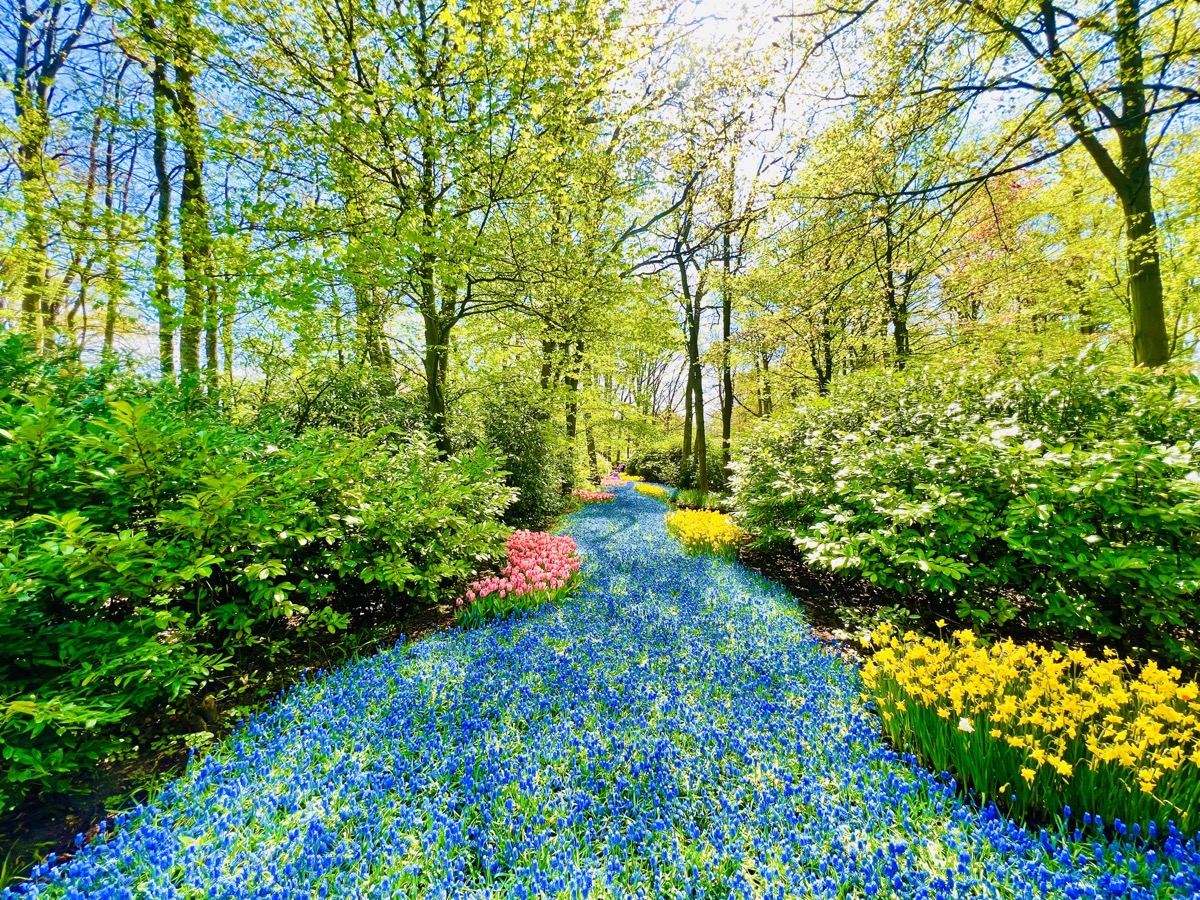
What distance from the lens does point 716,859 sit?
1.68 metres

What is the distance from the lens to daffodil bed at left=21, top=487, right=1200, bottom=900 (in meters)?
1.52

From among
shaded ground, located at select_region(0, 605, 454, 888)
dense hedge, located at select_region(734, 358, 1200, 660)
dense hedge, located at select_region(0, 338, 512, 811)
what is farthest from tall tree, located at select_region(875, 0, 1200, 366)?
shaded ground, located at select_region(0, 605, 454, 888)

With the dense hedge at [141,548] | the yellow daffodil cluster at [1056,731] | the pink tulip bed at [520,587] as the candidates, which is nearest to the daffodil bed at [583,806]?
the yellow daffodil cluster at [1056,731]

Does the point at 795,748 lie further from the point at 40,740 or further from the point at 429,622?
the point at 40,740

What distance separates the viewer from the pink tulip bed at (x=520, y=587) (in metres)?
4.06

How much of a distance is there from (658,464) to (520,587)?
1964cm

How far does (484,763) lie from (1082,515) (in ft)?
13.7

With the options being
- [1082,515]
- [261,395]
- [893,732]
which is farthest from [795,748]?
[261,395]

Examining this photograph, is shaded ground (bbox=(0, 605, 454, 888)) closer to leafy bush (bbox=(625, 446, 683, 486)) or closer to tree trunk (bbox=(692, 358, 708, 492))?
tree trunk (bbox=(692, 358, 708, 492))

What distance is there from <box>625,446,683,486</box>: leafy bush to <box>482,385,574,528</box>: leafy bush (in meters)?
11.0

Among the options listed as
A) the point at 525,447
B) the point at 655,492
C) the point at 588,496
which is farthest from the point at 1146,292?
the point at 655,492

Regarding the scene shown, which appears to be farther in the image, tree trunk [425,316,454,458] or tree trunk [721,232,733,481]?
tree trunk [721,232,733,481]

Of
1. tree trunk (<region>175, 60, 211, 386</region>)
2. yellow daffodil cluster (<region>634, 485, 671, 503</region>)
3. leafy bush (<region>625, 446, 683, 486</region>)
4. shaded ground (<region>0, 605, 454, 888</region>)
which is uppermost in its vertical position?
tree trunk (<region>175, 60, 211, 386</region>)

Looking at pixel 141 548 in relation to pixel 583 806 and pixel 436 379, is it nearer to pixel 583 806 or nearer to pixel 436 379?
pixel 583 806
